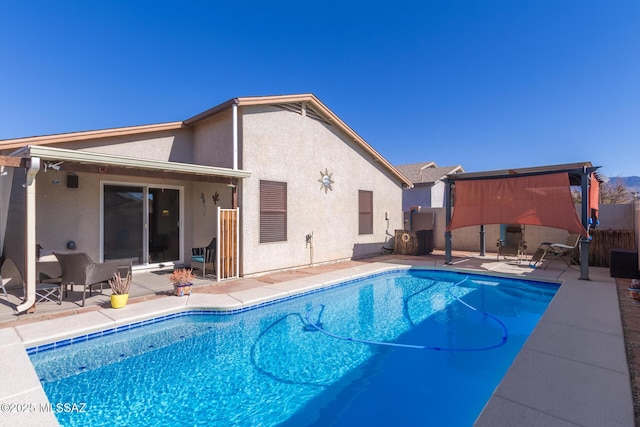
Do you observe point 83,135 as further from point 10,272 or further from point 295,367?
point 295,367

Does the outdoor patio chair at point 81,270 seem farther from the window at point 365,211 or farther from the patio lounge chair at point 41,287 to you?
the window at point 365,211

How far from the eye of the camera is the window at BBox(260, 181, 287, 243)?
969 centimetres

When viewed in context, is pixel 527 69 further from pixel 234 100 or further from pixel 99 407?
pixel 99 407

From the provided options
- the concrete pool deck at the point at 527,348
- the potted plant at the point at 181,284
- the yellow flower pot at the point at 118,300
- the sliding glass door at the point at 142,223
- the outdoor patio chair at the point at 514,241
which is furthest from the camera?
the outdoor patio chair at the point at 514,241

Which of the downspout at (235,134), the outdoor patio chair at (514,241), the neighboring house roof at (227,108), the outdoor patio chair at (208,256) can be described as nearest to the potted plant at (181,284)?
the outdoor patio chair at (208,256)

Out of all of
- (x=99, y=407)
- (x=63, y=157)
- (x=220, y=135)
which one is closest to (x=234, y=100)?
(x=220, y=135)

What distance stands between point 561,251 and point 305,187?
10.0 meters

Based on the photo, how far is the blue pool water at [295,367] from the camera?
362cm

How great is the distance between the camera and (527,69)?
1303cm

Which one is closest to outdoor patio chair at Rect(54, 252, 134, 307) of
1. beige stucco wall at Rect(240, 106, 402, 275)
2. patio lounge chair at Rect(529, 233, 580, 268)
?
beige stucco wall at Rect(240, 106, 402, 275)

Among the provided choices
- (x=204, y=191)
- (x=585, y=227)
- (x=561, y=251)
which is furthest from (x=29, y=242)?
(x=561, y=251)

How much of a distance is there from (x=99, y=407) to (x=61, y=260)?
157 inches

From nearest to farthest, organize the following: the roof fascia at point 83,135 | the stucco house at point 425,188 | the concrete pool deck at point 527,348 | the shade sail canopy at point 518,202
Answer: the concrete pool deck at point 527,348, the roof fascia at point 83,135, the shade sail canopy at point 518,202, the stucco house at point 425,188

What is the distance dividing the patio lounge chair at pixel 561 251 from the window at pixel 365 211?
6271 mm
